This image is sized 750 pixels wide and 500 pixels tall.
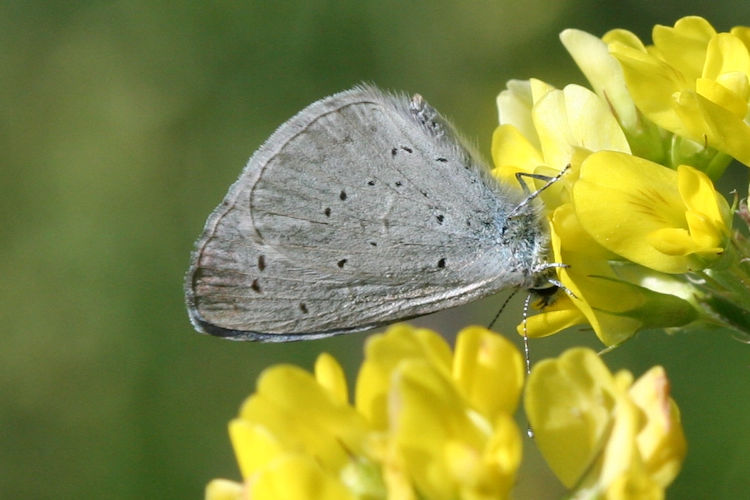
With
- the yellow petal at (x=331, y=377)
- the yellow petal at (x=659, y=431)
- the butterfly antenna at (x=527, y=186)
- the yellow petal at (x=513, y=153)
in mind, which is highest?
the yellow petal at (x=513, y=153)

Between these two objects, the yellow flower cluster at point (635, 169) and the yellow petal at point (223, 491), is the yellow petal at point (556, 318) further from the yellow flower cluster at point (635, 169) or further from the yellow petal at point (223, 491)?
the yellow petal at point (223, 491)

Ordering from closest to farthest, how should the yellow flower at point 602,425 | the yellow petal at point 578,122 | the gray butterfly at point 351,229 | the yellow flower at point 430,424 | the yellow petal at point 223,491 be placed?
the yellow flower at point 430,424 → the yellow flower at point 602,425 → the yellow petal at point 223,491 → the yellow petal at point 578,122 → the gray butterfly at point 351,229

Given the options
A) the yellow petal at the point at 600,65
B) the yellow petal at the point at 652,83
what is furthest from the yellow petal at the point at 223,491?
the yellow petal at the point at 600,65

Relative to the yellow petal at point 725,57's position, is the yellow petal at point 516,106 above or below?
above

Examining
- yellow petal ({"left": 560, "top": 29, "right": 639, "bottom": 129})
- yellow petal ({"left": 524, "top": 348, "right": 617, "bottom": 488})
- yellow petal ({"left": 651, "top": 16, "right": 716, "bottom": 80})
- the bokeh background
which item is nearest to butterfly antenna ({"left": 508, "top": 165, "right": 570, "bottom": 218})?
yellow petal ({"left": 560, "top": 29, "right": 639, "bottom": 129})

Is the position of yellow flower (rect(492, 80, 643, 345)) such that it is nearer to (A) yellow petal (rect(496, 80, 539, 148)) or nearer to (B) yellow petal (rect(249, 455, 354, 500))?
(A) yellow petal (rect(496, 80, 539, 148))

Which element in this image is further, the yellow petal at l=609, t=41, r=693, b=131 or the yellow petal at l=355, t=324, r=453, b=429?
the yellow petal at l=609, t=41, r=693, b=131

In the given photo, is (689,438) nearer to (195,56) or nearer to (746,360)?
(746,360)
